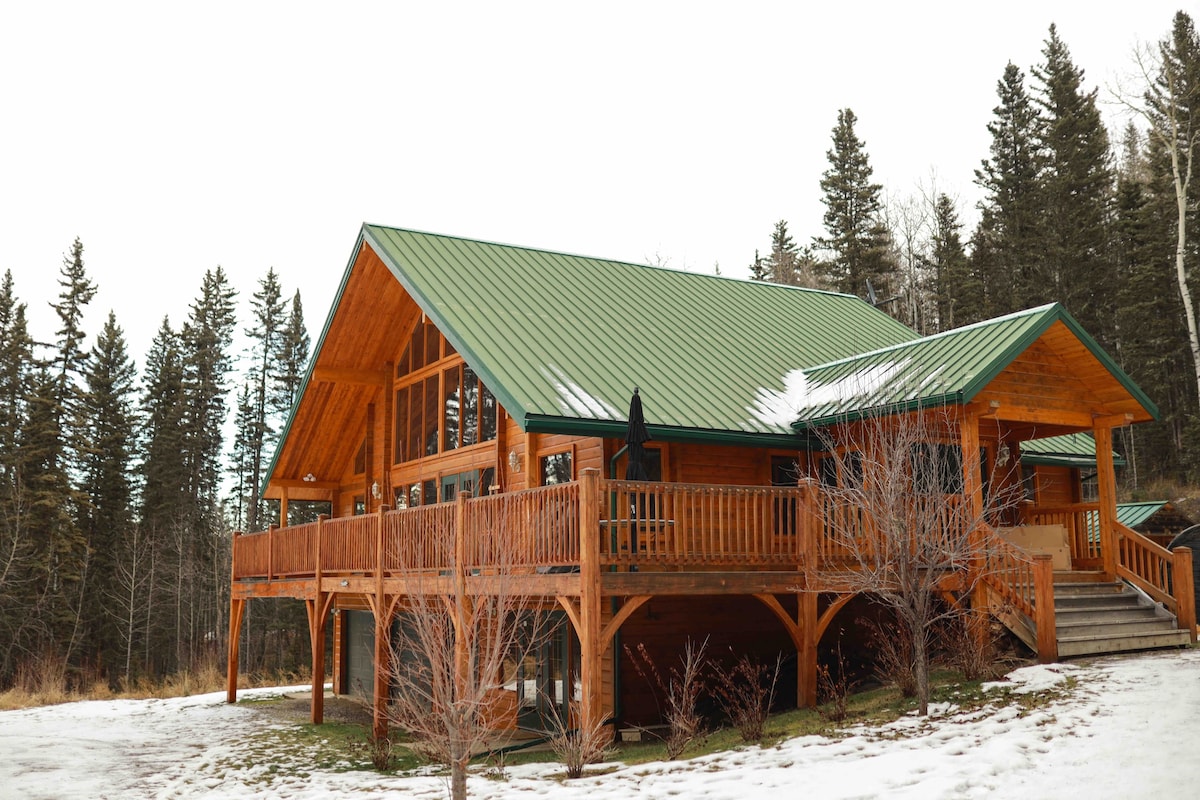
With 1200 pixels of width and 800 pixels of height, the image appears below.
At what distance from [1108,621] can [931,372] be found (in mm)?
4586

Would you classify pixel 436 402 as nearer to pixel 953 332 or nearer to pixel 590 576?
pixel 590 576

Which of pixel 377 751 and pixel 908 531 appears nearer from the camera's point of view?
pixel 908 531

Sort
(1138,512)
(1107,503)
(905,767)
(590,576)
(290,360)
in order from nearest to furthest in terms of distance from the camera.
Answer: (905,767)
(590,576)
(1107,503)
(1138,512)
(290,360)

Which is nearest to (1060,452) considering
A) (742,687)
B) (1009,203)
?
(742,687)

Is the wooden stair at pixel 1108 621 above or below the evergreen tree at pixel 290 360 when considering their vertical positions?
below

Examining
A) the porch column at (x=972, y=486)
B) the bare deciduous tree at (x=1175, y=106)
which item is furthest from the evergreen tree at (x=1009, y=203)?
the porch column at (x=972, y=486)

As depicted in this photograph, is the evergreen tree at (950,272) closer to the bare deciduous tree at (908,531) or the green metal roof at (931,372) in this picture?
the green metal roof at (931,372)

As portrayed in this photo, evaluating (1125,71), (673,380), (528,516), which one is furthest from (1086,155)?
(528,516)

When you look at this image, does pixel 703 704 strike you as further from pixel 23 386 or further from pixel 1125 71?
pixel 23 386

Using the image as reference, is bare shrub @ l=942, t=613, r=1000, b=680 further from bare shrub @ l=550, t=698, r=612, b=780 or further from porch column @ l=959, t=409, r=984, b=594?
bare shrub @ l=550, t=698, r=612, b=780

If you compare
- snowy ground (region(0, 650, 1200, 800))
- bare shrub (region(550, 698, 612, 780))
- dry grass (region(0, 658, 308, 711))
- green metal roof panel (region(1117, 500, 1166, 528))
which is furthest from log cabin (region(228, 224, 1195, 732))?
dry grass (region(0, 658, 308, 711))

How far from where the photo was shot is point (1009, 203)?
152ft

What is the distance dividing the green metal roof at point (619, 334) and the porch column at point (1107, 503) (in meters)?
5.33

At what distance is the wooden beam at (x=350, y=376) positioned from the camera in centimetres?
2319
